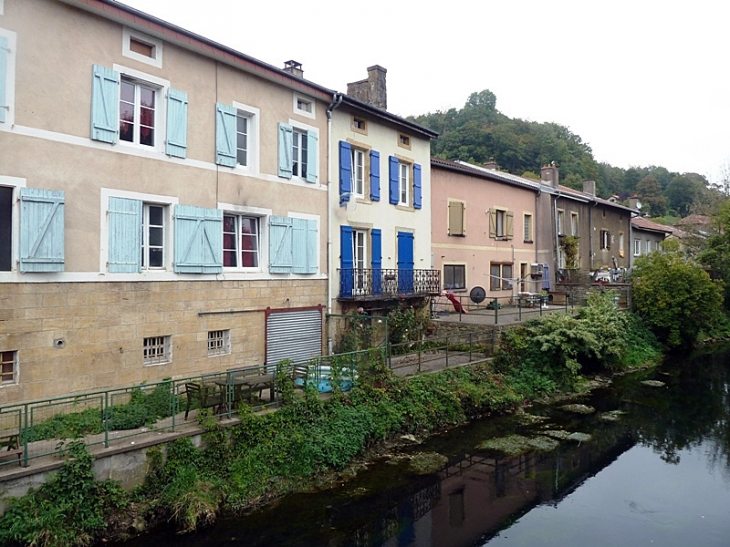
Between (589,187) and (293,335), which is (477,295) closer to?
(293,335)

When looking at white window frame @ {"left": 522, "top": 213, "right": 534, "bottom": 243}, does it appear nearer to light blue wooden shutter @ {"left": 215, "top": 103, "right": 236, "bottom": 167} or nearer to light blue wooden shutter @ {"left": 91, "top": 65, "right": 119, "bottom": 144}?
light blue wooden shutter @ {"left": 215, "top": 103, "right": 236, "bottom": 167}

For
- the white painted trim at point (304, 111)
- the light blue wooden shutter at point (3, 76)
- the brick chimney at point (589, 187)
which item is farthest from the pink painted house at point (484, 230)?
the light blue wooden shutter at point (3, 76)

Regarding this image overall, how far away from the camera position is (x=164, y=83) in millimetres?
11477

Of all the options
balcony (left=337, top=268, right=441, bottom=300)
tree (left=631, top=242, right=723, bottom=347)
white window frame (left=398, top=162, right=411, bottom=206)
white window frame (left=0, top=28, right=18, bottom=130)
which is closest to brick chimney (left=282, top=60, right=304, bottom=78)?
white window frame (left=398, top=162, right=411, bottom=206)

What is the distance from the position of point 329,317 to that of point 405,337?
9.40ft

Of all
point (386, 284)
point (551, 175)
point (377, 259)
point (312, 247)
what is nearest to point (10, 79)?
point (312, 247)

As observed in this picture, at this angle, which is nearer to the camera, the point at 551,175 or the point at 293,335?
the point at 293,335

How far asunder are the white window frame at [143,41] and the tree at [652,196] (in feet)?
250

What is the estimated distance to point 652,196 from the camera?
78375 mm

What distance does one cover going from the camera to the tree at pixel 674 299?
23938 millimetres

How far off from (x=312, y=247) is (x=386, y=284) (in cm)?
321

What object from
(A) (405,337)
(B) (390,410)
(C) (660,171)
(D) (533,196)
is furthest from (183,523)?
(C) (660,171)

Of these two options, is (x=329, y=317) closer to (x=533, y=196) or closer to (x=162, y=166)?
(x=162, y=166)

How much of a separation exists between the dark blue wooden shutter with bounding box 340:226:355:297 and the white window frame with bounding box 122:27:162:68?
647 centimetres
